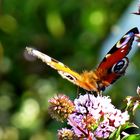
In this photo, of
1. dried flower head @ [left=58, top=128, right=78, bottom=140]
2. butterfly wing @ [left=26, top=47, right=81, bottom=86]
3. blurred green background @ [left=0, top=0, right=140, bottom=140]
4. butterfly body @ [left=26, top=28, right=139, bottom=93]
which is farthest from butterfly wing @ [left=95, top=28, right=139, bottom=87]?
blurred green background @ [left=0, top=0, right=140, bottom=140]

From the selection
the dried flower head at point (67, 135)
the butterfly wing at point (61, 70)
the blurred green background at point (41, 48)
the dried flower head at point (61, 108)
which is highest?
the blurred green background at point (41, 48)

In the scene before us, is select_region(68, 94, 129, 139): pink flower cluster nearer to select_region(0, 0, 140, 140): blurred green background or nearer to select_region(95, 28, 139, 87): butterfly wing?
select_region(95, 28, 139, 87): butterfly wing

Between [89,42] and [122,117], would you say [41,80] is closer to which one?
[89,42]

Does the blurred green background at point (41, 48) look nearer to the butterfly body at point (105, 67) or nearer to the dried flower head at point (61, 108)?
the butterfly body at point (105, 67)

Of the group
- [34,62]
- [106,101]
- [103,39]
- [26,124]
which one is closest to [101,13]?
[103,39]

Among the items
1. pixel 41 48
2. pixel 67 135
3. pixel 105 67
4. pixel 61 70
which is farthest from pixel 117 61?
pixel 41 48

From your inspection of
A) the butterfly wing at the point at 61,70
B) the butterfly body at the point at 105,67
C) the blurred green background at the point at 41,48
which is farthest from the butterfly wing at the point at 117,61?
the blurred green background at the point at 41,48

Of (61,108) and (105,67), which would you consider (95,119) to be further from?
(105,67)
